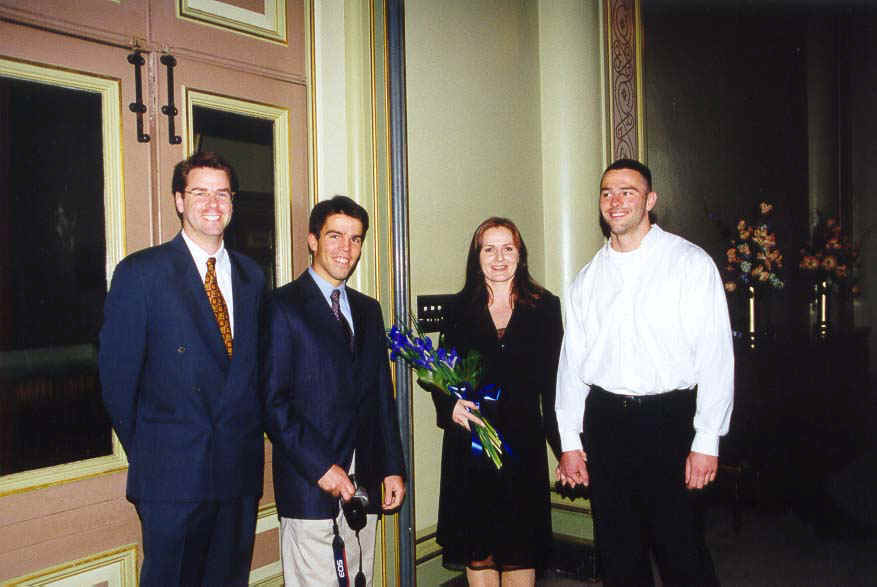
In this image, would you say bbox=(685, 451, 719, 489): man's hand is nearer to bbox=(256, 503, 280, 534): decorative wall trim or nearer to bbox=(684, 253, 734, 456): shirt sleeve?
bbox=(684, 253, 734, 456): shirt sleeve

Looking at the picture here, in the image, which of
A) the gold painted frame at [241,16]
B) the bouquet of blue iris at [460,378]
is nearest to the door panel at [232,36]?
the gold painted frame at [241,16]

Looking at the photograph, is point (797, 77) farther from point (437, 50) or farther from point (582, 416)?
point (582, 416)

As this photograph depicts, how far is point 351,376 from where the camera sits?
1.85 meters

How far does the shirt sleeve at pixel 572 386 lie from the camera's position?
2.16 metres

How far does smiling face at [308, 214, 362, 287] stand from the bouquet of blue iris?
1.20ft

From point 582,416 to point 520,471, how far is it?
316 mm

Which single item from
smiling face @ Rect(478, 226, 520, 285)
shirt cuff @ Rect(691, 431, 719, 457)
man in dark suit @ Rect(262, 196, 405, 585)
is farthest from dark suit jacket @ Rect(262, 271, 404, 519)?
shirt cuff @ Rect(691, 431, 719, 457)

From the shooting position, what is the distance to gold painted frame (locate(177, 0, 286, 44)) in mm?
2014

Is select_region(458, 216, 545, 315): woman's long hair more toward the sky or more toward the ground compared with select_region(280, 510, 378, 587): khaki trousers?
more toward the sky

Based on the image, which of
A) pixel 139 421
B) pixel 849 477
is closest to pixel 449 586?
pixel 139 421

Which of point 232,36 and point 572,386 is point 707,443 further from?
point 232,36

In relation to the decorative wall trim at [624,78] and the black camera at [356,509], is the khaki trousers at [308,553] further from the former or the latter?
the decorative wall trim at [624,78]

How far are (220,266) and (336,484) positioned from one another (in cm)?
73

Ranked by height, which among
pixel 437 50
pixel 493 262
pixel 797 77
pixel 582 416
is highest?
pixel 797 77
